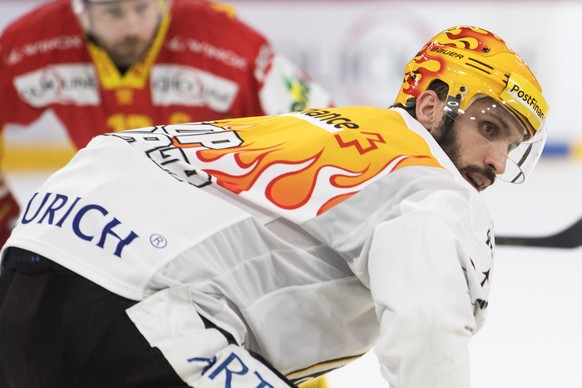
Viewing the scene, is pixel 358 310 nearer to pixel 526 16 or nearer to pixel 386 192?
pixel 386 192

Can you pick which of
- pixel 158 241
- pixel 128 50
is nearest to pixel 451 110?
pixel 158 241

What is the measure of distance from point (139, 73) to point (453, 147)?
6.49 ft

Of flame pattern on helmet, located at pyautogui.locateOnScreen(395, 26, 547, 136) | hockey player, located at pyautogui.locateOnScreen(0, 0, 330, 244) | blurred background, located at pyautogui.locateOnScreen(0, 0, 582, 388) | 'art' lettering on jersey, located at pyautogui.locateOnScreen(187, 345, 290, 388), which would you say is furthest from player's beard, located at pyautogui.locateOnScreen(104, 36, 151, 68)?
'art' lettering on jersey, located at pyautogui.locateOnScreen(187, 345, 290, 388)

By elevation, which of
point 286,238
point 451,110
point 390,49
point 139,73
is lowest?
point 390,49

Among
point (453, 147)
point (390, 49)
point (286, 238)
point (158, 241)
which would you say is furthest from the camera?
point (390, 49)

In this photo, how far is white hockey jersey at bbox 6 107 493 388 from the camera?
1664 mm

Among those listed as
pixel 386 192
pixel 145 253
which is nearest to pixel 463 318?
pixel 386 192

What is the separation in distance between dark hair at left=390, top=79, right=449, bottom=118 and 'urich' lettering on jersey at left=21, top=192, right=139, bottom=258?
67 centimetres

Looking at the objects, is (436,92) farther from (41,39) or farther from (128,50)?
(41,39)

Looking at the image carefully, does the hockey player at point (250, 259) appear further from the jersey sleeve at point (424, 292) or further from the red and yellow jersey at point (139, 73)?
the red and yellow jersey at point (139, 73)

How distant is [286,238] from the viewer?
6.09 feet

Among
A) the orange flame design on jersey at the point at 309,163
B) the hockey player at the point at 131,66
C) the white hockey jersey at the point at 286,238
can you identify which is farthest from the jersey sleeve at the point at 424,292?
the hockey player at the point at 131,66

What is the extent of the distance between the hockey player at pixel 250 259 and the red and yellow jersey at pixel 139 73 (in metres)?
1.71

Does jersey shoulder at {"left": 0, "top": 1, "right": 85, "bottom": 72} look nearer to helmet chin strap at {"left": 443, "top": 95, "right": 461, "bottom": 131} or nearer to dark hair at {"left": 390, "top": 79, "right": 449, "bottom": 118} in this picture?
dark hair at {"left": 390, "top": 79, "right": 449, "bottom": 118}
